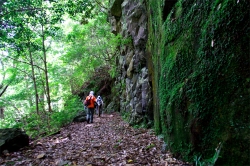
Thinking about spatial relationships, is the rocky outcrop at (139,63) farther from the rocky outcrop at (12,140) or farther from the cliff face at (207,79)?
the rocky outcrop at (12,140)

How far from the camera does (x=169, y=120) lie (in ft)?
14.5

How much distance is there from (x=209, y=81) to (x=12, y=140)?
6.33 metres

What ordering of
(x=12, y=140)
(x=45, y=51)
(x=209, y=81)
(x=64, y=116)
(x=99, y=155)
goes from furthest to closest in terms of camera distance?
(x=45, y=51)
(x=64, y=116)
(x=12, y=140)
(x=99, y=155)
(x=209, y=81)

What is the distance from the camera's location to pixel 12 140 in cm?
633

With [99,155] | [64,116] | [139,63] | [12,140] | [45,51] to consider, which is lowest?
[99,155]

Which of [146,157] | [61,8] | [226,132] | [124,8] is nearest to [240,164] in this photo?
[226,132]

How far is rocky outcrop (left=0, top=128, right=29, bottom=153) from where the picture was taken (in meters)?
6.11

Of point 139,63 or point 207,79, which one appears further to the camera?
point 139,63

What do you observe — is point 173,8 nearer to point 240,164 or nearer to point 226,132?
point 226,132

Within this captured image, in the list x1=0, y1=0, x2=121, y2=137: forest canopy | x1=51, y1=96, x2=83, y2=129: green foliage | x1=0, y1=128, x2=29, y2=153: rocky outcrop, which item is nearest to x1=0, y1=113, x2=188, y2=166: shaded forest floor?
x1=0, y1=128, x2=29, y2=153: rocky outcrop

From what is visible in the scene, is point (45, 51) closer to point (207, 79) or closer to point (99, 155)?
point (99, 155)

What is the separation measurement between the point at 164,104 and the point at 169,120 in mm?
488

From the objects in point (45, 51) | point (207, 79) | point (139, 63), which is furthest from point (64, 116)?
point (207, 79)

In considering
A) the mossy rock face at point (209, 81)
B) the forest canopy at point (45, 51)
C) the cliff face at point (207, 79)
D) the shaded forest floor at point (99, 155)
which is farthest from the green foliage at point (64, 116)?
the mossy rock face at point (209, 81)
